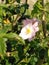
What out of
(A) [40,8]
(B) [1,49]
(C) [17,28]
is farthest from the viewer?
(C) [17,28]

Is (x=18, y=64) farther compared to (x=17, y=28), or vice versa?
(x=17, y=28)

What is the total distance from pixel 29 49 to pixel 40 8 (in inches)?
14.1

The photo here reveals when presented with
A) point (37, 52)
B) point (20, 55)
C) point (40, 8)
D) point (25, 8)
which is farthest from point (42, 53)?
point (25, 8)

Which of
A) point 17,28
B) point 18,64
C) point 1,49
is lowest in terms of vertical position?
point 18,64

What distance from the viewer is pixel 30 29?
1989mm

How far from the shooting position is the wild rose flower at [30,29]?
1949mm

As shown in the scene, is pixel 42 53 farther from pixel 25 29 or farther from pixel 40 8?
pixel 40 8

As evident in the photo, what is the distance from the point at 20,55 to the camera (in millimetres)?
2131

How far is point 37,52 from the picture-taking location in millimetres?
2055

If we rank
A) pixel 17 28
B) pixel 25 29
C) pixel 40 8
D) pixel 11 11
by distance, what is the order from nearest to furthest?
1. pixel 40 8
2. pixel 25 29
3. pixel 17 28
4. pixel 11 11

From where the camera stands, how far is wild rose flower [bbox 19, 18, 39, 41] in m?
1.95

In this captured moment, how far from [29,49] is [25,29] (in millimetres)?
167

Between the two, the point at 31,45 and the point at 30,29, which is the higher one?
the point at 30,29

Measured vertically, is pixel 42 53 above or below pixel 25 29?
below
